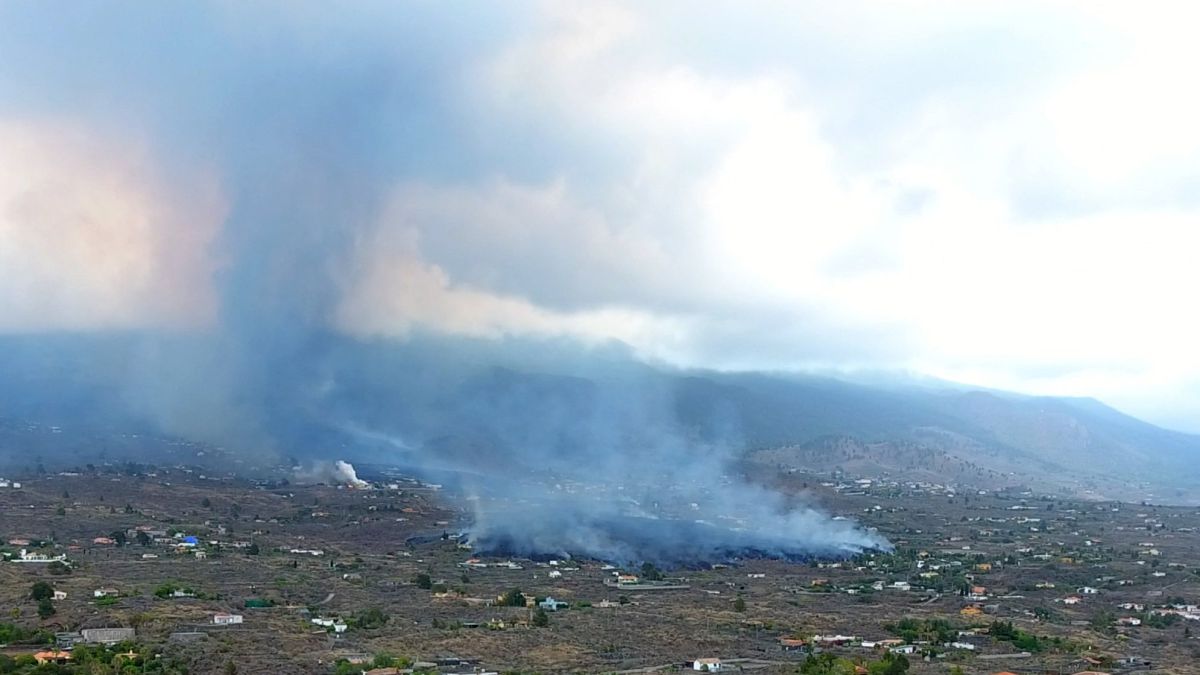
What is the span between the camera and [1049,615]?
76.1m

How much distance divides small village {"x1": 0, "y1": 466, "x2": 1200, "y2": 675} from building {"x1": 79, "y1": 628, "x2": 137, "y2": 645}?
0.17 metres

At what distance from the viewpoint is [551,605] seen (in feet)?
243

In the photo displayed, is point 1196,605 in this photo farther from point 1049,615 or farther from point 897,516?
point 897,516

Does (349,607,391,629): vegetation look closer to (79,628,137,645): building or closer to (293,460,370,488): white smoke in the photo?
(79,628,137,645): building

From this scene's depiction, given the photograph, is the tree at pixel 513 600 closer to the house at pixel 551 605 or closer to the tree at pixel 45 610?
the house at pixel 551 605

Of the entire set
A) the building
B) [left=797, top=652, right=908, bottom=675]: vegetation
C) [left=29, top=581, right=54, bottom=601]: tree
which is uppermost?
[left=29, top=581, right=54, bottom=601]: tree

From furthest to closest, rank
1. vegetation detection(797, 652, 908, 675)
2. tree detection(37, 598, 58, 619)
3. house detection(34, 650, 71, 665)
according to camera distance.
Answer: tree detection(37, 598, 58, 619), vegetation detection(797, 652, 908, 675), house detection(34, 650, 71, 665)

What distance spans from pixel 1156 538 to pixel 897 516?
1361 inches

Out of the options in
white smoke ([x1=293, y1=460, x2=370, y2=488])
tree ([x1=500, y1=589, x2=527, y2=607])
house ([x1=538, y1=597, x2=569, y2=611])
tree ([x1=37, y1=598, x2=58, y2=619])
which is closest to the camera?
tree ([x1=37, y1=598, x2=58, y2=619])

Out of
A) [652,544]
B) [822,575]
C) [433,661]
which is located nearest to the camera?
[433,661]

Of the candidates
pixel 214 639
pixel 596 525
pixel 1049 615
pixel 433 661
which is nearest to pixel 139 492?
pixel 596 525

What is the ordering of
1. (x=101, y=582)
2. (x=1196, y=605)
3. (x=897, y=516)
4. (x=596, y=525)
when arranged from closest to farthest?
(x=101, y=582)
(x=1196, y=605)
(x=596, y=525)
(x=897, y=516)

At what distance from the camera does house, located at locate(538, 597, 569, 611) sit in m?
73.4

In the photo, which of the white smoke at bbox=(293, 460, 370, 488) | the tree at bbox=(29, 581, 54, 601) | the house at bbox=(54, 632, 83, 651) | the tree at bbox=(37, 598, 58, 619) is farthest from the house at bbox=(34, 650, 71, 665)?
the white smoke at bbox=(293, 460, 370, 488)
